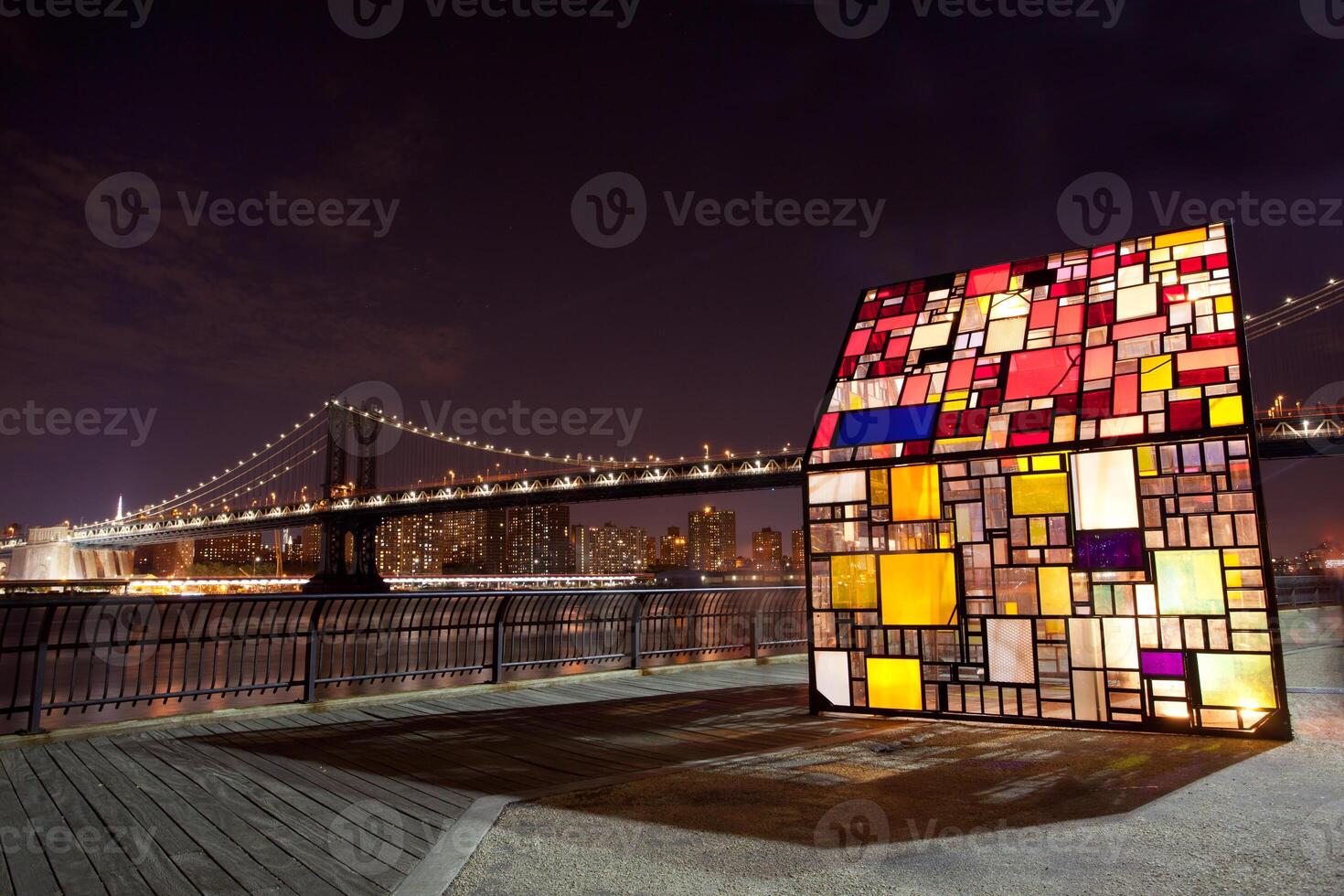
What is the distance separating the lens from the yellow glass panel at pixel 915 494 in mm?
7676

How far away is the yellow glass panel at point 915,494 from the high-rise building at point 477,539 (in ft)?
410

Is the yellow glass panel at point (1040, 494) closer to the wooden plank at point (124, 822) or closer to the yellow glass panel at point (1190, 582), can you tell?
the yellow glass panel at point (1190, 582)

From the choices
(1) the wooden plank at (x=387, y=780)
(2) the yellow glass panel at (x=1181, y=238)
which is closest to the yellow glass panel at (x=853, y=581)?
(2) the yellow glass panel at (x=1181, y=238)

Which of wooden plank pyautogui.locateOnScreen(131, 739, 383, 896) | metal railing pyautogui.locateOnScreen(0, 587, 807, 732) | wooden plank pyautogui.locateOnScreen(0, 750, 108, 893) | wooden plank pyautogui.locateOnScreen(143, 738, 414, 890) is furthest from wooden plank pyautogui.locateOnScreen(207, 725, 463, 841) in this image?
metal railing pyautogui.locateOnScreen(0, 587, 807, 732)

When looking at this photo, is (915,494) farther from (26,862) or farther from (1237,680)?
(26,862)

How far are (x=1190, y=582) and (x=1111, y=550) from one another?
1.94 feet

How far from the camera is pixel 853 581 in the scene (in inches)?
313

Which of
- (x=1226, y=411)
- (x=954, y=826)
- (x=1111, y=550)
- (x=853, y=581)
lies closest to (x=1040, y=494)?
(x=1111, y=550)

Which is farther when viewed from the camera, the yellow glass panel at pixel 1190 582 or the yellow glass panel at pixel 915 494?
the yellow glass panel at pixel 915 494

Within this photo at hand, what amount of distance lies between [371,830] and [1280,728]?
636cm

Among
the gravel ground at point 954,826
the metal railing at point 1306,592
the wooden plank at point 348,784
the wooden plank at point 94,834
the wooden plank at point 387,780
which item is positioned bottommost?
the metal railing at point 1306,592

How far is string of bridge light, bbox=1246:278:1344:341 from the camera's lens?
47125mm

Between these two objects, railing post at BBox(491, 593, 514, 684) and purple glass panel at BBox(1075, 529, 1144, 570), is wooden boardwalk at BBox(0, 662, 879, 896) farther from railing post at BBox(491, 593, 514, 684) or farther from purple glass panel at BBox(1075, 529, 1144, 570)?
purple glass panel at BBox(1075, 529, 1144, 570)

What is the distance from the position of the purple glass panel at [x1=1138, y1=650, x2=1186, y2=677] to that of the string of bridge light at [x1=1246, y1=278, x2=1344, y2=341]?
49.1 m
